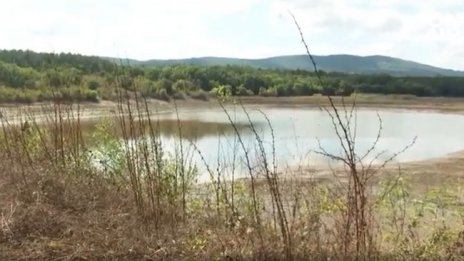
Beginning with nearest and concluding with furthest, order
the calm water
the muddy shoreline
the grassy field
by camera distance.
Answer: the grassy field → the muddy shoreline → the calm water

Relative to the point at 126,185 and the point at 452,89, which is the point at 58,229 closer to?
the point at 126,185

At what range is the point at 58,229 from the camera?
15.3 ft

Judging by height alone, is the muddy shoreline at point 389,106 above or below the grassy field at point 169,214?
below

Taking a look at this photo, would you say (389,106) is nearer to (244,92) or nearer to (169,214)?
(244,92)

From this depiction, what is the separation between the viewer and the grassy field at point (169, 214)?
14.0ft

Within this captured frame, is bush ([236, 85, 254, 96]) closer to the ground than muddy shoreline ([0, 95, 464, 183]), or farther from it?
farther from it

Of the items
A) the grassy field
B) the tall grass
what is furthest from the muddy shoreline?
the tall grass

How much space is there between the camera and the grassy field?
14.0ft

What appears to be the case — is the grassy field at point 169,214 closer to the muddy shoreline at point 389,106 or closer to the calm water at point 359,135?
the muddy shoreline at point 389,106

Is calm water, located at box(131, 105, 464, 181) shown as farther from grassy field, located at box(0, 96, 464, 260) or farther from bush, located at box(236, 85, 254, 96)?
grassy field, located at box(0, 96, 464, 260)

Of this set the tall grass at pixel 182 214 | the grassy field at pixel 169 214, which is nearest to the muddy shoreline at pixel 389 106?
the grassy field at pixel 169 214

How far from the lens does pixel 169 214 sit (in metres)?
4.99

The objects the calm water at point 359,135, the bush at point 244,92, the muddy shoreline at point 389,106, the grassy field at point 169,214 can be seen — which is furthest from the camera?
the bush at point 244,92

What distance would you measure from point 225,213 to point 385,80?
64629mm
